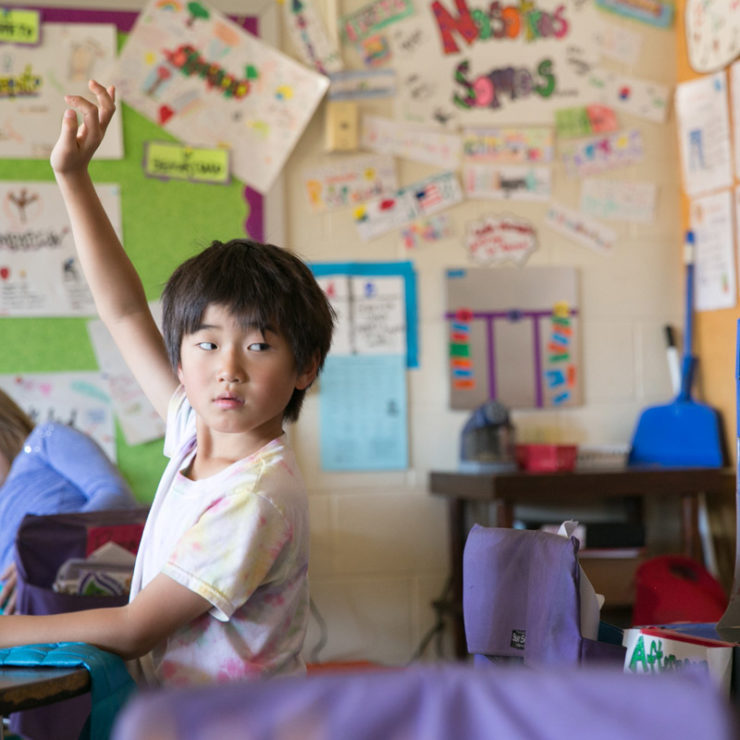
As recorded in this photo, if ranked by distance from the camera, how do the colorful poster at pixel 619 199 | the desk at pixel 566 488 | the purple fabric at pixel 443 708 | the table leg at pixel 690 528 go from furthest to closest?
the colorful poster at pixel 619 199 → the table leg at pixel 690 528 → the desk at pixel 566 488 → the purple fabric at pixel 443 708

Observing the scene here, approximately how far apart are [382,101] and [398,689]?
2.93 meters

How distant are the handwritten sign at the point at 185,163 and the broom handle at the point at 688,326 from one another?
1.44 m

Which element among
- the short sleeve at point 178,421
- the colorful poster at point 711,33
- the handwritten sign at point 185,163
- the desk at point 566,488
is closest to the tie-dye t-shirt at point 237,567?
the short sleeve at point 178,421

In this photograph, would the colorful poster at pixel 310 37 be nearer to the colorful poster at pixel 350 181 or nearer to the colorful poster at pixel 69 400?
the colorful poster at pixel 350 181

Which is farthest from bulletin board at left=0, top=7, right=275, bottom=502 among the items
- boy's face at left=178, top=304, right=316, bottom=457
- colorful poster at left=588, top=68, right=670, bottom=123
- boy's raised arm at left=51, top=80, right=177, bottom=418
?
boy's face at left=178, top=304, right=316, bottom=457

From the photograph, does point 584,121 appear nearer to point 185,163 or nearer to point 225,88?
point 225,88

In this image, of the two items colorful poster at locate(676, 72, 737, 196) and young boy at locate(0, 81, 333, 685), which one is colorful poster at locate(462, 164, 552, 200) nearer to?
colorful poster at locate(676, 72, 737, 196)

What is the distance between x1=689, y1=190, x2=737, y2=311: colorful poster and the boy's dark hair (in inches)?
85.9

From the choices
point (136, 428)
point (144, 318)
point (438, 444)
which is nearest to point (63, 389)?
point (136, 428)

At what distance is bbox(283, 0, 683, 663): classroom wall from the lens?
128 inches

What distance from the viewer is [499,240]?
337cm

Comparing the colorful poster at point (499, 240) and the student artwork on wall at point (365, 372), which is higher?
the colorful poster at point (499, 240)

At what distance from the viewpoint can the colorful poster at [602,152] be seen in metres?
3.43

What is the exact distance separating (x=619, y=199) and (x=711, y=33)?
0.56m
